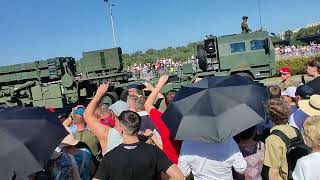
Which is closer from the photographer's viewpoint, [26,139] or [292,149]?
[26,139]

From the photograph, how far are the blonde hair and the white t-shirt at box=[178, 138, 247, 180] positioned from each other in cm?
88

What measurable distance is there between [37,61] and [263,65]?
10.1m

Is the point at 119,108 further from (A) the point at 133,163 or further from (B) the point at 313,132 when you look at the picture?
(B) the point at 313,132

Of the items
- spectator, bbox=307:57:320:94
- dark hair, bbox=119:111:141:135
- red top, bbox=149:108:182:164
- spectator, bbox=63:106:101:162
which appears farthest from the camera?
spectator, bbox=307:57:320:94

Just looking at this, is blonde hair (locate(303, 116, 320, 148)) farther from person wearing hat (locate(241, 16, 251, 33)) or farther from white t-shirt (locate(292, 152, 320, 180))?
person wearing hat (locate(241, 16, 251, 33))

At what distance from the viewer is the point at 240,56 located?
20.4 metres

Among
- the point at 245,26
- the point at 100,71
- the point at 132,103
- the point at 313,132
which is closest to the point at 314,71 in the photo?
the point at 132,103

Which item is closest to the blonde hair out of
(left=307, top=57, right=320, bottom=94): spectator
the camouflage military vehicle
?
(left=307, top=57, right=320, bottom=94): spectator

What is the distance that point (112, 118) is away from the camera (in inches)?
233

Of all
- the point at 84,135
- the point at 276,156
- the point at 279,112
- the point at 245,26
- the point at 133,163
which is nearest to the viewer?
the point at 133,163

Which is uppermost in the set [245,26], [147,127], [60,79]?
[245,26]

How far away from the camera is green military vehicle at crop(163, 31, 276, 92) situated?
20281 millimetres

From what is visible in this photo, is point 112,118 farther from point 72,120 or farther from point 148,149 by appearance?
point 148,149

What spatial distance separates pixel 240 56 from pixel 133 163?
676 inches
